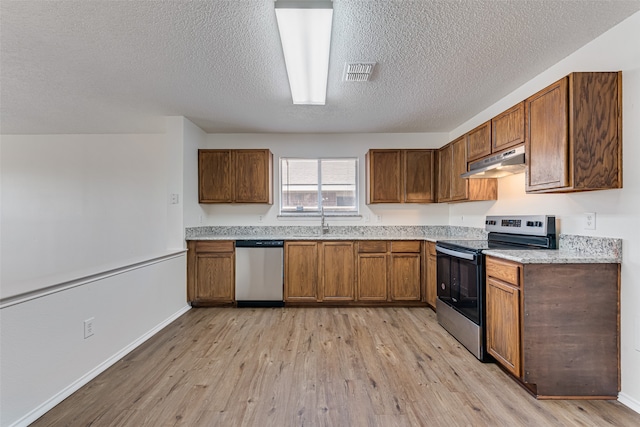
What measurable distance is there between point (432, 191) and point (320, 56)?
269 cm

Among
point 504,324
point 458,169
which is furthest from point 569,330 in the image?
point 458,169

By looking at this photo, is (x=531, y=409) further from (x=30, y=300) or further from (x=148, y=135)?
(x=148, y=135)

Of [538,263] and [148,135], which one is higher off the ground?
[148,135]

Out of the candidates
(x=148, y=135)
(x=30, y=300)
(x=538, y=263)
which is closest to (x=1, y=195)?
(x=148, y=135)

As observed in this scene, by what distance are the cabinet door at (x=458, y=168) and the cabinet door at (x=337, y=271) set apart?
1489 mm

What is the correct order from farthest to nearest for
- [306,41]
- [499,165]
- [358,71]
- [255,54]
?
[499,165] → [358,71] → [255,54] → [306,41]

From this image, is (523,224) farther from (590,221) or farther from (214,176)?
(214,176)

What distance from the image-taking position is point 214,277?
369 cm

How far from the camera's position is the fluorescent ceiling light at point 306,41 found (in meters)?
1.60

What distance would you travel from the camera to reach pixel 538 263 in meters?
1.83

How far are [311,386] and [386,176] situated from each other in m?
2.94

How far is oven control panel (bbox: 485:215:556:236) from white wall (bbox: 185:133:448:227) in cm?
126

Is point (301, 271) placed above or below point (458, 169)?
below

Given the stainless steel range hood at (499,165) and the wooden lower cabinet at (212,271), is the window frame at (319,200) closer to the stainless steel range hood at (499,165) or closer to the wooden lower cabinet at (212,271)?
the wooden lower cabinet at (212,271)
